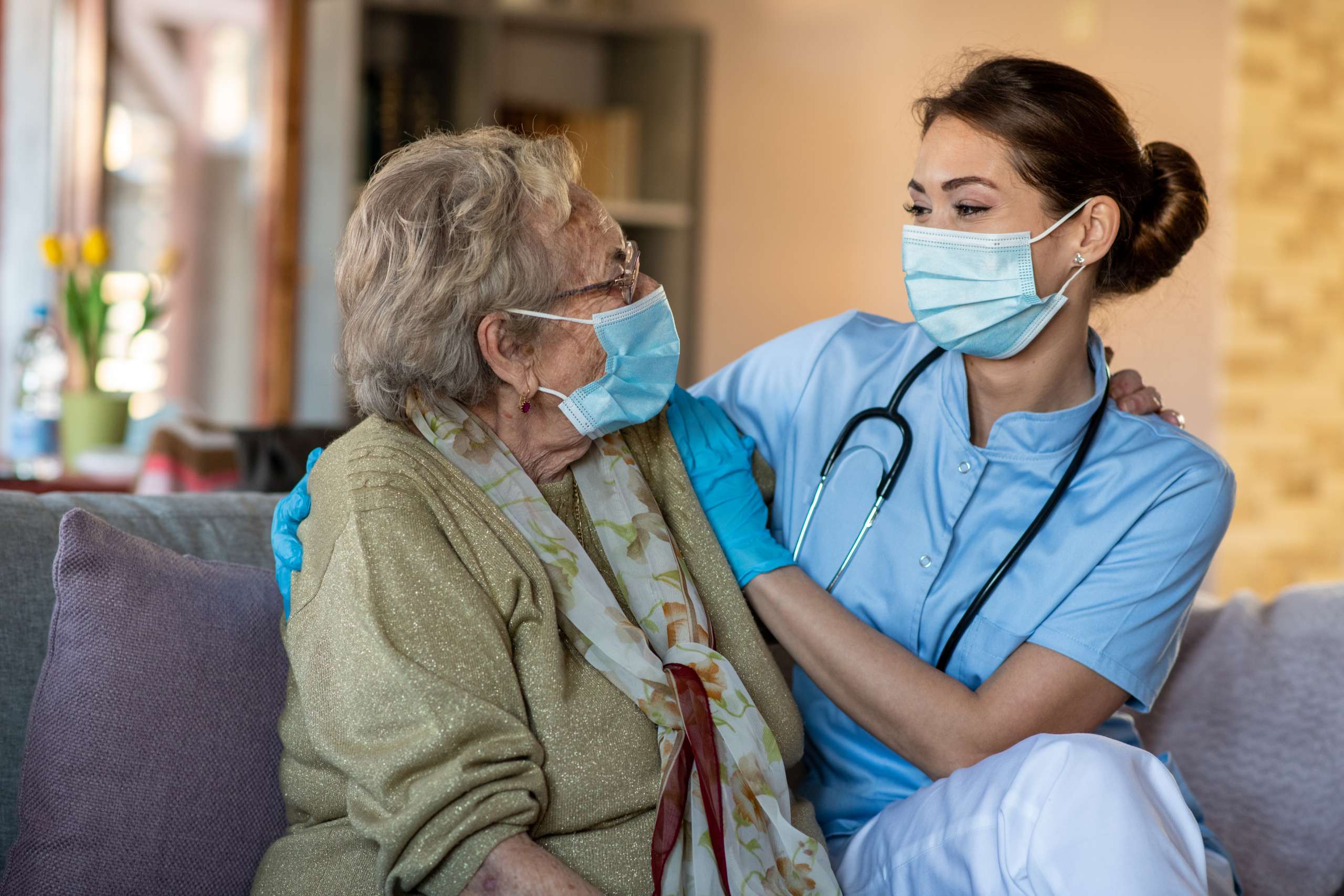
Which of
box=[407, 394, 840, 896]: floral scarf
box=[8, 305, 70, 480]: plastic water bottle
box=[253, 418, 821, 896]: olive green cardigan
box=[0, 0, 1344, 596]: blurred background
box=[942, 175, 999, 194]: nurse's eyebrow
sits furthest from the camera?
→ box=[0, 0, 1344, 596]: blurred background

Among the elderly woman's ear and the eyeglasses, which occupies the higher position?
the eyeglasses

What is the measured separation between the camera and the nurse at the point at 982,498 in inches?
56.8

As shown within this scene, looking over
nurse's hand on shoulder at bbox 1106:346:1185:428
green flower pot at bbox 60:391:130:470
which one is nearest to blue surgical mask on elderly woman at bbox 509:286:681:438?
nurse's hand on shoulder at bbox 1106:346:1185:428

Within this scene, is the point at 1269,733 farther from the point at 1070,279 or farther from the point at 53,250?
the point at 53,250

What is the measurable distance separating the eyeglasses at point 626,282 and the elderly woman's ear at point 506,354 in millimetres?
66

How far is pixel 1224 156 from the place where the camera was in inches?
179

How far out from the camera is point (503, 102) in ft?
14.3

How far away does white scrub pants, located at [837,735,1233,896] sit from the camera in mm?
1195

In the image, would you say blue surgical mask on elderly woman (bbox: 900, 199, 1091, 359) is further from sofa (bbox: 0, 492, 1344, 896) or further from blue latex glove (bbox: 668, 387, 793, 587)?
sofa (bbox: 0, 492, 1344, 896)

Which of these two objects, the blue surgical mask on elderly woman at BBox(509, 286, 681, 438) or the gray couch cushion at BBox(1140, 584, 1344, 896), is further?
the gray couch cushion at BBox(1140, 584, 1344, 896)

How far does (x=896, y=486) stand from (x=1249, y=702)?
71 cm

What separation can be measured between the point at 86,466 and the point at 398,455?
6.07 feet

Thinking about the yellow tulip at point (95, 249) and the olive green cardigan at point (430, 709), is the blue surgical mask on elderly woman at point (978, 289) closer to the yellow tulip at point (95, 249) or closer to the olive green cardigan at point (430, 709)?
the olive green cardigan at point (430, 709)

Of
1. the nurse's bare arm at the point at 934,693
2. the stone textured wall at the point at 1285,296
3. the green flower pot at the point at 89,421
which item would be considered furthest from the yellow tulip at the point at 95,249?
the stone textured wall at the point at 1285,296
